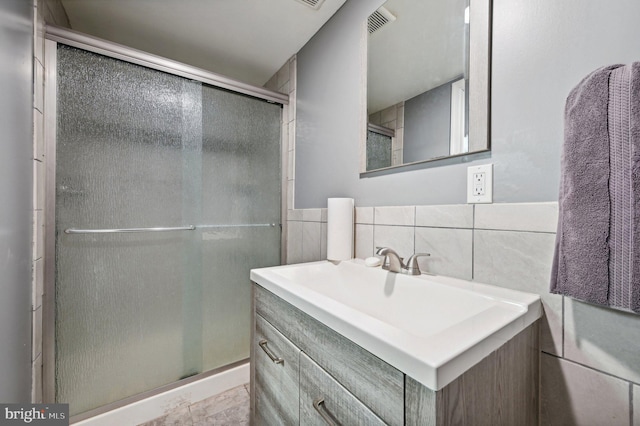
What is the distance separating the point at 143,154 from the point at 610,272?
174 centimetres

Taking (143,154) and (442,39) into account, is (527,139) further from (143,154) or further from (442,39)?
(143,154)

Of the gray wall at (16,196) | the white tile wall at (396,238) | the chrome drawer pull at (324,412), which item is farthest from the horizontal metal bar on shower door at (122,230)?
the chrome drawer pull at (324,412)

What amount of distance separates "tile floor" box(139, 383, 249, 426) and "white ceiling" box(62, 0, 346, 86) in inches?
82.3

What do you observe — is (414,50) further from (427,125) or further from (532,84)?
(532,84)

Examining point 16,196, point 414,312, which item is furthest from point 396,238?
point 16,196

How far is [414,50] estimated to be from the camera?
1.00m

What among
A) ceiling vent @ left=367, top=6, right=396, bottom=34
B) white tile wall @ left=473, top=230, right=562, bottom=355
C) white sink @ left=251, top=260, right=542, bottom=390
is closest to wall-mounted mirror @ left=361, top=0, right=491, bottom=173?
ceiling vent @ left=367, top=6, right=396, bottom=34

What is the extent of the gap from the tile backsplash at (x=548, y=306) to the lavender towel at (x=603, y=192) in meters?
0.10

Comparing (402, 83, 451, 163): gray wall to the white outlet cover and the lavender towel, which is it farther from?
the lavender towel

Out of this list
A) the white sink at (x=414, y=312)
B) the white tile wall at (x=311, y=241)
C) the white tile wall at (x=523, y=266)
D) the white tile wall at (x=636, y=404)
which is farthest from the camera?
the white tile wall at (x=311, y=241)

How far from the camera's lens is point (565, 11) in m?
0.62

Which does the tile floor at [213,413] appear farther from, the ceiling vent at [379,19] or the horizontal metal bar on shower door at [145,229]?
the ceiling vent at [379,19]

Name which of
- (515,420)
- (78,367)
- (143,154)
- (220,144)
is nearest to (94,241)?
(143,154)

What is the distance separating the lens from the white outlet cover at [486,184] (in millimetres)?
739
